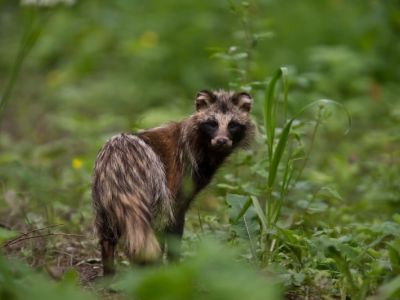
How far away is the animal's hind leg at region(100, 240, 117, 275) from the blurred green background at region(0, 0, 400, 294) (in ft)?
7.25

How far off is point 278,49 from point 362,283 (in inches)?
350

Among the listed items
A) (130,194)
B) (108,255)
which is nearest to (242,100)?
(130,194)

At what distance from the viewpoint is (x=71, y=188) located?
8.80m

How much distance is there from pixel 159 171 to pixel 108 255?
70cm

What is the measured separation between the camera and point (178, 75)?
1405cm

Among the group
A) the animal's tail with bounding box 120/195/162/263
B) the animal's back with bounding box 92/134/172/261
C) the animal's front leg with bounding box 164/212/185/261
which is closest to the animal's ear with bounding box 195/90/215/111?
the animal's back with bounding box 92/134/172/261

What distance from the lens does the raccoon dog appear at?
5.76m

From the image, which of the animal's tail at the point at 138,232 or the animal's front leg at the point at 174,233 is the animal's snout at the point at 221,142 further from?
Result: the animal's tail at the point at 138,232

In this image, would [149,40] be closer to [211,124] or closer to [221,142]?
[211,124]

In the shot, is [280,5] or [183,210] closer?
[183,210]

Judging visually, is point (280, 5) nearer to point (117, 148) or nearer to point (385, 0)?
point (385, 0)

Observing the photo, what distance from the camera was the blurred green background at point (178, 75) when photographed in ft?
32.0

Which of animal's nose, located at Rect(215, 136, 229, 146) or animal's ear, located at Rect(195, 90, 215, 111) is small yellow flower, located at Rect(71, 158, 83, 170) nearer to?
animal's ear, located at Rect(195, 90, 215, 111)

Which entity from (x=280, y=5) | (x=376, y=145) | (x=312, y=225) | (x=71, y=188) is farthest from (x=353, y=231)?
(x=280, y=5)
